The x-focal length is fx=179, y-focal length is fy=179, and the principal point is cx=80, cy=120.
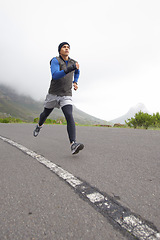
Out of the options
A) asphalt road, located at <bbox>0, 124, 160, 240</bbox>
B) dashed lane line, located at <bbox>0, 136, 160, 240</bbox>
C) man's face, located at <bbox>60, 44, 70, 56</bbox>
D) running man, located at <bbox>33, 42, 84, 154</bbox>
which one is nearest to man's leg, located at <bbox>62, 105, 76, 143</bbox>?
running man, located at <bbox>33, 42, 84, 154</bbox>

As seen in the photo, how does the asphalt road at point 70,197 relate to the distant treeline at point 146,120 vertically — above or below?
below

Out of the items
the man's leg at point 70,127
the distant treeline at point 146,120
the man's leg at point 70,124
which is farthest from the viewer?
the distant treeline at point 146,120

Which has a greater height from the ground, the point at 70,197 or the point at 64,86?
the point at 64,86

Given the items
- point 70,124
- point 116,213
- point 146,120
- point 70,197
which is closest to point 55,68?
point 70,124

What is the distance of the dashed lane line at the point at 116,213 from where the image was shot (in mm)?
1080

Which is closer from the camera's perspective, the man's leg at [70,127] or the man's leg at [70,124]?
the man's leg at [70,127]

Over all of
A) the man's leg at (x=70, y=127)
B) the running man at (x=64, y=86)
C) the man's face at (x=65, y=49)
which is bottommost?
the man's leg at (x=70, y=127)

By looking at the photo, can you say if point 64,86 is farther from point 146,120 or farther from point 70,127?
point 146,120

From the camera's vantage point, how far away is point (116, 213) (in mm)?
1289

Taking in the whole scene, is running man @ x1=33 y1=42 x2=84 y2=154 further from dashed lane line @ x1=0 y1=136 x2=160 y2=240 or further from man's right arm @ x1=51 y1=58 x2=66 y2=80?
dashed lane line @ x1=0 y1=136 x2=160 y2=240

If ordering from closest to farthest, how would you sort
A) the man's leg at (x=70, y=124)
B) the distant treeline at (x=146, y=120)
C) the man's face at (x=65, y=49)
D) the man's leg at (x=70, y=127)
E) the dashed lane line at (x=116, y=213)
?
1. the dashed lane line at (x=116, y=213)
2. the man's leg at (x=70, y=127)
3. the man's leg at (x=70, y=124)
4. the man's face at (x=65, y=49)
5. the distant treeline at (x=146, y=120)

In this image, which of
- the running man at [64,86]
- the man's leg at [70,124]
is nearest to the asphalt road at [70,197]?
the man's leg at [70,124]

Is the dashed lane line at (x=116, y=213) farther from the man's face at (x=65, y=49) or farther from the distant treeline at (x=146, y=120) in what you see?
the distant treeline at (x=146, y=120)

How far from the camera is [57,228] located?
3.79 ft
